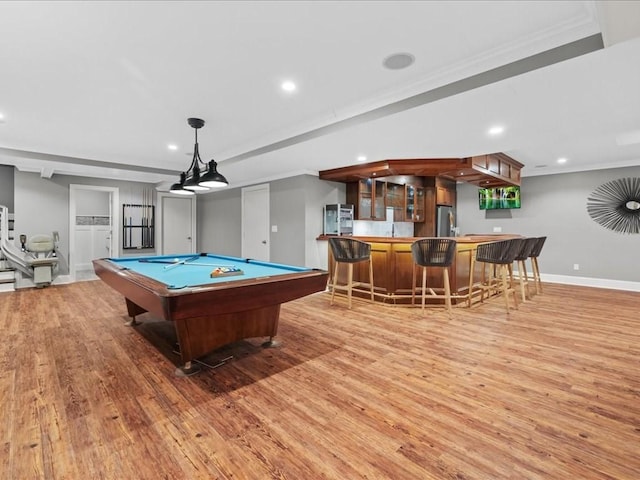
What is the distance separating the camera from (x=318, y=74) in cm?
244

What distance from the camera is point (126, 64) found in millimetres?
2309

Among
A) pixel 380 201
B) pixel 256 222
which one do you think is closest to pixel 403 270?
pixel 380 201

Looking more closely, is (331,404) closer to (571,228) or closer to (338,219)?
(338,219)

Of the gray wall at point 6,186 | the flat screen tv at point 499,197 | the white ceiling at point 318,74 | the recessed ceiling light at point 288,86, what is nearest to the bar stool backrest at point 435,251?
the white ceiling at point 318,74

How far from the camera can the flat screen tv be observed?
22.6ft

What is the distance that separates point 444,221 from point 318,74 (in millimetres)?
5561

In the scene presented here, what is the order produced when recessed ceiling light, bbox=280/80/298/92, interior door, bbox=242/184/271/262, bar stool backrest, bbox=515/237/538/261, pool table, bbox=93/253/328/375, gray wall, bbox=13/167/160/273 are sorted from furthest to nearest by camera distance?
interior door, bbox=242/184/271/262, gray wall, bbox=13/167/160/273, bar stool backrest, bbox=515/237/538/261, recessed ceiling light, bbox=280/80/298/92, pool table, bbox=93/253/328/375

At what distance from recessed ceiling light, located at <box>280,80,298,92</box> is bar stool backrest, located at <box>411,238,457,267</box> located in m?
2.37

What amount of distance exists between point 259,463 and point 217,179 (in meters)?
2.61

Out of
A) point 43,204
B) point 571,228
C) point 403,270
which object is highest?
point 43,204

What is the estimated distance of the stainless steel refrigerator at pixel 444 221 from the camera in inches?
274

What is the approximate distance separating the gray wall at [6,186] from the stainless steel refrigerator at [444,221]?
8.53 metres

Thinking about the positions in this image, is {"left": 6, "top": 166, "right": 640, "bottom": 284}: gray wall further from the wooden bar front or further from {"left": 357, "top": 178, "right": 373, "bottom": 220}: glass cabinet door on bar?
the wooden bar front

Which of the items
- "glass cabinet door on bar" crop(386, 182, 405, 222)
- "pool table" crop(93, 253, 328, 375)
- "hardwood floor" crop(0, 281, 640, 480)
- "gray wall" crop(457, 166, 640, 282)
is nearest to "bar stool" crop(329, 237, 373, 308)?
"hardwood floor" crop(0, 281, 640, 480)
